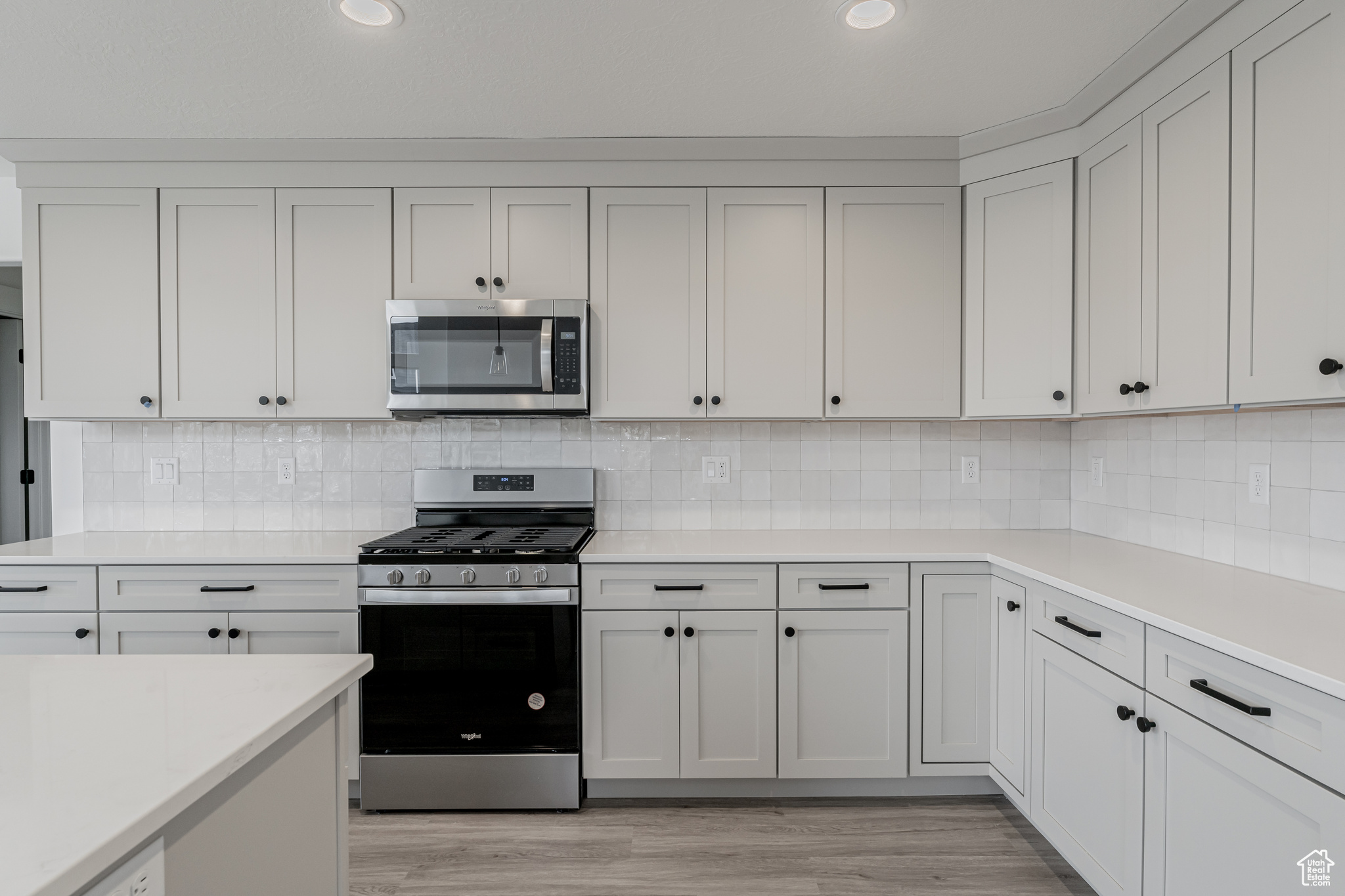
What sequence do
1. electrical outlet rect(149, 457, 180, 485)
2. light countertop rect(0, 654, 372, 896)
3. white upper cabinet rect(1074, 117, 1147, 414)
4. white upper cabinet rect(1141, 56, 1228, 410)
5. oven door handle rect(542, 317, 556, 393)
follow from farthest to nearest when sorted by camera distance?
electrical outlet rect(149, 457, 180, 485) < oven door handle rect(542, 317, 556, 393) < white upper cabinet rect(1074, 117, 1147, 414) < white upper cabinet rect(1141, 56, 1228, 410) < light countertop rect(0, 654, 372, 896)

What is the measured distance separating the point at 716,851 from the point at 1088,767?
1.10m

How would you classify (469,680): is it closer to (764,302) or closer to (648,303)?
(648,303)

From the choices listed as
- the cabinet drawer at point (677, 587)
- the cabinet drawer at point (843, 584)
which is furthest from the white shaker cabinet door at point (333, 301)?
the cabinet drawer at point (843, 584)

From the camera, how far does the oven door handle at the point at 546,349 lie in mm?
2465

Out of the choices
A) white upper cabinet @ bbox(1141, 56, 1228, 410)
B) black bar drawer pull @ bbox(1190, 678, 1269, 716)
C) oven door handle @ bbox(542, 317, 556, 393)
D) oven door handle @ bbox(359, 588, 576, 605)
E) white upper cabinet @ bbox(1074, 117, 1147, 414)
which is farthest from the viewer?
oven door handle @ bbox(542, 317, 556, 393)

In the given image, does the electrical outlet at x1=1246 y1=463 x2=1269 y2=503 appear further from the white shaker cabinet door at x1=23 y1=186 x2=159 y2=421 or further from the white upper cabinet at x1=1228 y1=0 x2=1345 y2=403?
the white shaker cabinet door at x1=23 y1=186 x2=159 y2=421

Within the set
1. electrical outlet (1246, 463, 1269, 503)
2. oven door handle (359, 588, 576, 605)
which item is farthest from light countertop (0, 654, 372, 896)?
electrical outlet (1246, 463, 1269, 503)

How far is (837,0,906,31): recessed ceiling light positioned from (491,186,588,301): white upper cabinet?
44.1 inches

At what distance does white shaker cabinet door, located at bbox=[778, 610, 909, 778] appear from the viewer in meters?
2.27

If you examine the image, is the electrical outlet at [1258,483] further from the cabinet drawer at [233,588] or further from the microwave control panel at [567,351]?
the cabinet drawer at [233,588]

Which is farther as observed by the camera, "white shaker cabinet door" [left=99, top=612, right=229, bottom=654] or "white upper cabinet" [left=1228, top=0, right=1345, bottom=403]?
"white shaker cabinet door" [left=99, top=612, right=229, bottom=654]

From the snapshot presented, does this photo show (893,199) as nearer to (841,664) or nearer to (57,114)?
(841,664)

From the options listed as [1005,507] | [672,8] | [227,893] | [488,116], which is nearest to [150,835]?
[227,893]

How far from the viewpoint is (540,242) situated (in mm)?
2535
